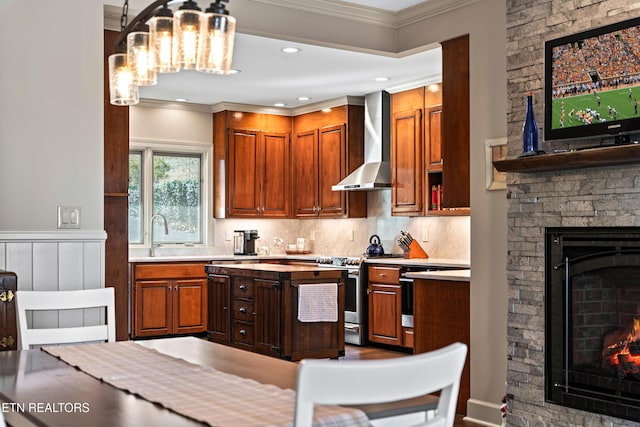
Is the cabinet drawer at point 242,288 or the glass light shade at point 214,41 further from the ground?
the glass light shade at point 214,41

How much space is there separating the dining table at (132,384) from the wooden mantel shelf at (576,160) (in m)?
1.85

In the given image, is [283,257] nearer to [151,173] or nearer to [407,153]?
[151,173]

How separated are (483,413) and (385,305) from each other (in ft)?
8.98

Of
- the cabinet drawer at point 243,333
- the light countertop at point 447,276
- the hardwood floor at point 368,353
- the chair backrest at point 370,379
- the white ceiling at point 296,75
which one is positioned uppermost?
the white ceiling at point 296,75

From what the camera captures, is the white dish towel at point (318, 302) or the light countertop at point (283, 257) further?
the light countertop at point (283, 257)

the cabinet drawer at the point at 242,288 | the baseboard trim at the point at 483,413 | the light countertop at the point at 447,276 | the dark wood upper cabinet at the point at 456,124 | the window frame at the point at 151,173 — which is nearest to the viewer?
the baseboard trim at the point at 483,413

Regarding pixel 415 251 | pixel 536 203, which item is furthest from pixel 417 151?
pixel 536 203

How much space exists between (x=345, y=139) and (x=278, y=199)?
127 centimetres

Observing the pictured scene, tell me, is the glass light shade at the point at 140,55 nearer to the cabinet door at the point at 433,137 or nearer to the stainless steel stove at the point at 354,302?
the cabinet door at the point at 433,137

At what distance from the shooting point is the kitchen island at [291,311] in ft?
21.3

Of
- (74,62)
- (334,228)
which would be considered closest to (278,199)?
(334,228)

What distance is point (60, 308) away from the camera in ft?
10.0

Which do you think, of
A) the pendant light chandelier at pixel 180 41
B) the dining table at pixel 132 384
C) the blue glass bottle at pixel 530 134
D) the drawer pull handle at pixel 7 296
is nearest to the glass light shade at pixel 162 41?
the pendant light chandelier at pixel 180 41

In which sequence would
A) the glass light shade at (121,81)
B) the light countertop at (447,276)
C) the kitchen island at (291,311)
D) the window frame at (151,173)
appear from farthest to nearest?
1. the window frame at (151,173)
2. the kitchen island at (291,311)
3. the light countertop at (447,276)
4. the glass light shade at (121,81)
